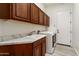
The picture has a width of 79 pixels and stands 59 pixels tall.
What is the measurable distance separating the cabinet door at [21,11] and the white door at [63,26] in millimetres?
634

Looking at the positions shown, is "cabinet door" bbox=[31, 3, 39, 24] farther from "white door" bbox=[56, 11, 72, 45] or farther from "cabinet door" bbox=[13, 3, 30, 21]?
"white door" bbox=[56, 11, 72, 45]

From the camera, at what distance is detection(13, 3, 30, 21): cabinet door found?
1859 mm

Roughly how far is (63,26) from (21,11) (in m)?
0.96

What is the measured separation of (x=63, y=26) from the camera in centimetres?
246

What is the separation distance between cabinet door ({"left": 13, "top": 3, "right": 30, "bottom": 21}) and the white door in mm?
634

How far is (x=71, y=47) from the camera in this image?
123 inches

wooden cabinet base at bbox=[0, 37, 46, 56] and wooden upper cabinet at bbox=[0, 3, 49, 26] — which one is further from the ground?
wooden upper cabinet at bbox=[0, 3, 49, 26]

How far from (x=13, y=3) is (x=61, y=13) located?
3.47 feet

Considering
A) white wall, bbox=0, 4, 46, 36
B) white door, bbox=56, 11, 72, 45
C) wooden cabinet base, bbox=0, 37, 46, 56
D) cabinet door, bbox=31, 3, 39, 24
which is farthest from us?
cabinet door, bbox=31, 3, 39, 24

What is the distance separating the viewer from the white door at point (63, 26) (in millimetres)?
2380

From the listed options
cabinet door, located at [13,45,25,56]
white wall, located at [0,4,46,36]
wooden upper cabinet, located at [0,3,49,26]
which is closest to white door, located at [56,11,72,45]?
wooden upper cabinet, located at [0,3,49,26]

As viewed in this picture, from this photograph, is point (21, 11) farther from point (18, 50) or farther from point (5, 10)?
point (18, 50)

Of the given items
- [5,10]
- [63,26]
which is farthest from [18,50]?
[63,26]

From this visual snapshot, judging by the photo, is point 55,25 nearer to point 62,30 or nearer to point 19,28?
point 62,30
